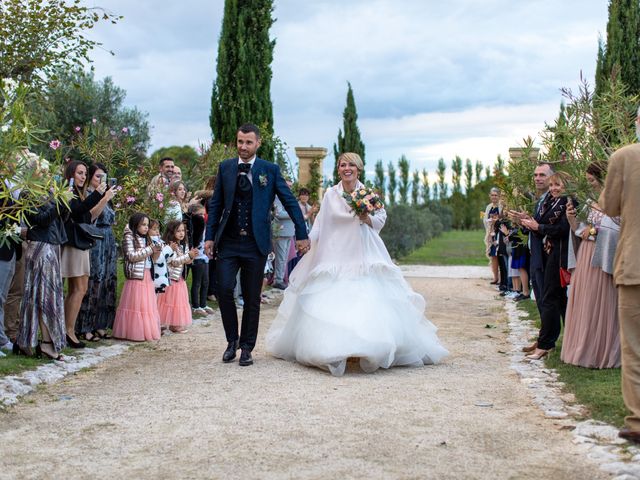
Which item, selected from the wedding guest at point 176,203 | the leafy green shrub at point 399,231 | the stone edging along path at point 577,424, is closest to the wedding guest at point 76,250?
the wedding guest at point 176,203

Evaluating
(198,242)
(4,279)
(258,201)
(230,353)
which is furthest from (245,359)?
(198,242)

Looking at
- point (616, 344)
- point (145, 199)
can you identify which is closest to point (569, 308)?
point (616, 344)

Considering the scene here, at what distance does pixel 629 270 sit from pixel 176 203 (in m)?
7.90

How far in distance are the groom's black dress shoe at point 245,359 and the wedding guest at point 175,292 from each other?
2858mm

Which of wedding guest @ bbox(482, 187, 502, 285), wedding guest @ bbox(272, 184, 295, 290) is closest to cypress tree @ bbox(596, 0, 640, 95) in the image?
wedding guest @ bbox(482, 187, 502, 285)

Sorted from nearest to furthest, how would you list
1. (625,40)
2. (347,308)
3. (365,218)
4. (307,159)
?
(347,308)
(365,218)
(625,40)
(307,159)

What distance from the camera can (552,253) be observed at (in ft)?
26.7

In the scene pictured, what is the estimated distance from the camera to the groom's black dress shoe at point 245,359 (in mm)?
7934

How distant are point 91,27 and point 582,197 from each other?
11.5 m

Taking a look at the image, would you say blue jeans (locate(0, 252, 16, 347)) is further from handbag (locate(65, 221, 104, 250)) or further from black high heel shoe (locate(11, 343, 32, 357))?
handbag (locate(65, 221, 104, 250))

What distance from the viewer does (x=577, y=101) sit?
725cm

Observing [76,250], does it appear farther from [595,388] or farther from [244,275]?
[595,388]

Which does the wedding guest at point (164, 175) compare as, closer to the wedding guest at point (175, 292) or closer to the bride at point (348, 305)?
the wedding guest at point (175, 292)

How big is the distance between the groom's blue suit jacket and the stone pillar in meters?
14.6
